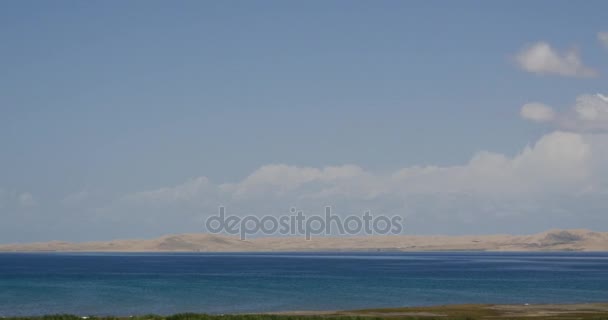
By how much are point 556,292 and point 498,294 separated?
995 centimetres

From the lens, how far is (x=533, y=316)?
74312 millimetres

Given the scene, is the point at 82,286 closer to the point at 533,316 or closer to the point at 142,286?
the point at 142,286

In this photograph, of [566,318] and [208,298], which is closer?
[566,318]

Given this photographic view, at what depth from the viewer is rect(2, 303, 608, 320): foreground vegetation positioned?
66125 mm

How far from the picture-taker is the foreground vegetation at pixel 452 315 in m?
66.1

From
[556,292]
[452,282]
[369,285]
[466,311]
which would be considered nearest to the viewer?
[466,311]

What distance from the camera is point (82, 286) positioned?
140 metres

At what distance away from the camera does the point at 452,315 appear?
2955 inches

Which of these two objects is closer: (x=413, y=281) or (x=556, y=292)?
(x=556, y=292)

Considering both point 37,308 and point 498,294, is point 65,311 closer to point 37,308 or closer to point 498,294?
point 37,308

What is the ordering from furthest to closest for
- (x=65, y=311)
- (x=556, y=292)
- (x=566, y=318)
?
(x=556, y=292)
(x=65, y=311)
(x=566, y=318)

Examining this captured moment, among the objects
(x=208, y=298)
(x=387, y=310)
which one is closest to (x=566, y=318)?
(x=387, y=310)

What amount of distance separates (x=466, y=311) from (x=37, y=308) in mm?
49476

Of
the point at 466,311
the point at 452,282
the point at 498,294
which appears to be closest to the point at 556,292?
the point at 498,294
